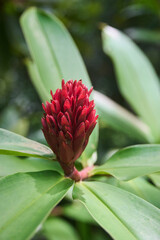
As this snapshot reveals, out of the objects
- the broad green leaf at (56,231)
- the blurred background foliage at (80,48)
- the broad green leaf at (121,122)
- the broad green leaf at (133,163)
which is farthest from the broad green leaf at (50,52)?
the broad green leaf at (56,231)

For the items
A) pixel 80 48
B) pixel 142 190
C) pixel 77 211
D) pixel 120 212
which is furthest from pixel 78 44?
pixel 120 212

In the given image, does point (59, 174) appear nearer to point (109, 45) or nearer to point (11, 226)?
point (11, 226)

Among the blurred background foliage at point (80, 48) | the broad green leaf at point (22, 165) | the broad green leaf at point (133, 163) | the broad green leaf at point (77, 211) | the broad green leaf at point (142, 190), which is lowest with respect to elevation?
the broad green leaf at point (77, 211)

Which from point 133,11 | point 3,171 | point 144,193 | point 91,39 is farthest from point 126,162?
point 91,39

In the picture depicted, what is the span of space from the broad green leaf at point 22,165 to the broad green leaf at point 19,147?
0.03m

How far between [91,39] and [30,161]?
1631 millimetres

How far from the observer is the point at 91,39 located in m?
2.04

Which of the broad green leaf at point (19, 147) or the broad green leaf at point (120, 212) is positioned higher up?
the broad green leaf at point (19, 147)

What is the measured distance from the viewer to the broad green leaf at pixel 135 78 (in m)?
0.87

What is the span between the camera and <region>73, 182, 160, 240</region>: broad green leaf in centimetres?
39

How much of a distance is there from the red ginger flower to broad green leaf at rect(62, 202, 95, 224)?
2.22ft

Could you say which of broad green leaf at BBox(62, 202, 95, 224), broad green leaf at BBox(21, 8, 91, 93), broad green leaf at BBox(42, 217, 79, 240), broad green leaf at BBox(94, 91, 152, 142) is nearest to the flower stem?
broad green leaf at BBox(21, 8, 91, 93)

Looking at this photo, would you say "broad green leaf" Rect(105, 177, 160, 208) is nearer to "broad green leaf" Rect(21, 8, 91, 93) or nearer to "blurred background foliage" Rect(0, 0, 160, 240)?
"broad green leaf" Rect(21, 8, 91, 93)

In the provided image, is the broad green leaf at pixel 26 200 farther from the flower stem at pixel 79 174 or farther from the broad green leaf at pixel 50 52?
the broad green leaf at pixel 50 52
